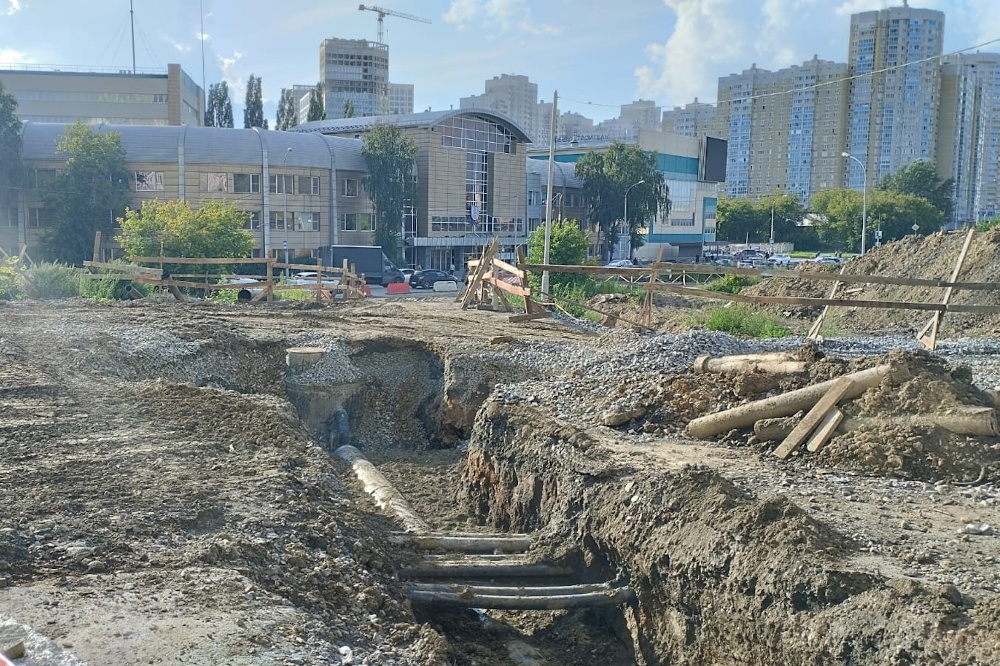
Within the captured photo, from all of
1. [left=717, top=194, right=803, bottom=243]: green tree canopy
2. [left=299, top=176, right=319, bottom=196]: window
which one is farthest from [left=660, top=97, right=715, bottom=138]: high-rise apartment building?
[left=299, top=176, right=319, bottom=196]: window

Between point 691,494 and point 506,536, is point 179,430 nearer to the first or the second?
point 506,536

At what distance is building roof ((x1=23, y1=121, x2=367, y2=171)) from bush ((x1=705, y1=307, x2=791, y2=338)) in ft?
103

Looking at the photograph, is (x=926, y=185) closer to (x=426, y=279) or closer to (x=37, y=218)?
(x=426, y=279)

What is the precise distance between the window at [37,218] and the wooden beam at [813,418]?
4527cm

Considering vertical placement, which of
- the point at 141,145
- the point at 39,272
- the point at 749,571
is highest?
the point at 141,145

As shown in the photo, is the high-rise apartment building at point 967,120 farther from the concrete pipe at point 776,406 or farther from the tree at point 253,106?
the concrete pipe at point 776,406

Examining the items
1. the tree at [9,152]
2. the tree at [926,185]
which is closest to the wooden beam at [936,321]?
the tree at [9,152]

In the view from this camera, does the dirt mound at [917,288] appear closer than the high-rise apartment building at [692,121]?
Yes

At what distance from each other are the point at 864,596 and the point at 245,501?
573 cm

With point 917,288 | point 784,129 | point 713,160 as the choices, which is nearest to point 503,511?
point 917,288

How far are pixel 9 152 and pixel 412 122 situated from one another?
2109 centimetres

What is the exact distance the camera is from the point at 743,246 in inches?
3091

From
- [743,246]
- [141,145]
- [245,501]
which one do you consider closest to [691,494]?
[245,501]

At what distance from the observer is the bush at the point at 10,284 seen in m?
24.3
